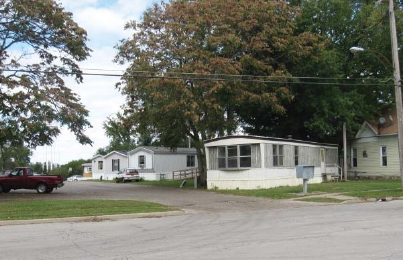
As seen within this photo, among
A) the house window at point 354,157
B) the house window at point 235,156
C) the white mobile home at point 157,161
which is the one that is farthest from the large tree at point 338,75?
the white mobile home at point 157,161

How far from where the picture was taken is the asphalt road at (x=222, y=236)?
838 cm

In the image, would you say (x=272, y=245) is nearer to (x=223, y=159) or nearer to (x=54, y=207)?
(x=54, y=207)

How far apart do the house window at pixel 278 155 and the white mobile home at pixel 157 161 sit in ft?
73.0

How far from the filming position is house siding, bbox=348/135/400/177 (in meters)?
34.9

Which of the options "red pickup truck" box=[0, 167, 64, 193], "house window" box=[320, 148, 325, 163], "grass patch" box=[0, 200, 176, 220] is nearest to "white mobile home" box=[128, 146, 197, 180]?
"house window" box=[320, 148, 325, 163]

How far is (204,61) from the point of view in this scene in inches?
1133

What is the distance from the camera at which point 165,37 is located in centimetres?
2944

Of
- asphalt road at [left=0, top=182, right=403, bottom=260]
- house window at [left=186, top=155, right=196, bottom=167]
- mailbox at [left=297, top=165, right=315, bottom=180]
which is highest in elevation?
house window at [left=186, top=155, right=196, bottom=167]

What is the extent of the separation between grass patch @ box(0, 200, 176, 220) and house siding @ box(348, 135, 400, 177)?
24.2 meters

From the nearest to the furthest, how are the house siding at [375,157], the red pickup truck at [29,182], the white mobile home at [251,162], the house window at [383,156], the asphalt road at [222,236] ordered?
the asphalt road at [222,236]
the white mobile home at [251,162]
the red pickup truck at [29,182]
the house siding at [375,157]
the house window at [383,156]

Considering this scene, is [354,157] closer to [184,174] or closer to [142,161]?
[184,174]

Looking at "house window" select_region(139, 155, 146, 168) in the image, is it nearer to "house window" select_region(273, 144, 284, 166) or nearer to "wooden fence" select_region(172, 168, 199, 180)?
"wooden fence" select_region(172, 168, 199, 180)

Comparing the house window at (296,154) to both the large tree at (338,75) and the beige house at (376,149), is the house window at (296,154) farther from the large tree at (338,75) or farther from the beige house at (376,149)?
the beige house at (376,149)

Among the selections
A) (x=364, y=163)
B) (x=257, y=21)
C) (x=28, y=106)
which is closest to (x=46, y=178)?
(x=28, y=106)
